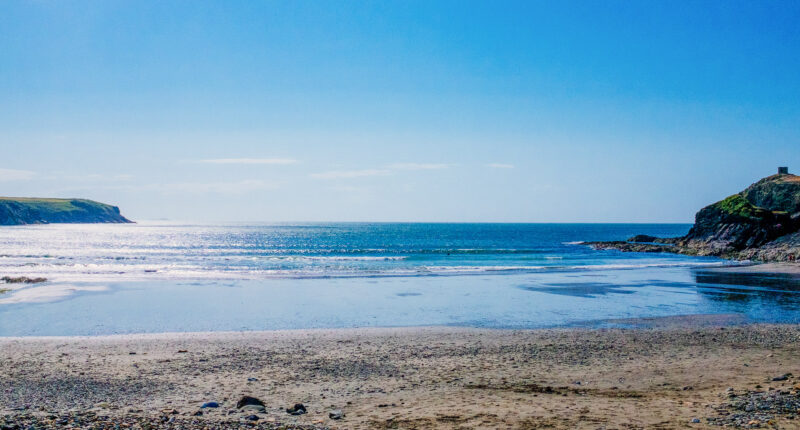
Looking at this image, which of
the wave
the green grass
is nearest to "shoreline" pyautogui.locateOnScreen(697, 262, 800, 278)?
the wave

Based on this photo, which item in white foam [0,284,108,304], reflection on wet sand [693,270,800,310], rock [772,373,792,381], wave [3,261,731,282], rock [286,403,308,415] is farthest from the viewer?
wave [3,261,731,282]

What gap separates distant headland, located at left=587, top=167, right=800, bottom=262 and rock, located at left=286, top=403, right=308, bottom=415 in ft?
200

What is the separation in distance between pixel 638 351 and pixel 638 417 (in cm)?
697

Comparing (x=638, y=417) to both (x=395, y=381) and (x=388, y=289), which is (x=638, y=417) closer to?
(x=395, y=381)

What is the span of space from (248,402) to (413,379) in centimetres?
399

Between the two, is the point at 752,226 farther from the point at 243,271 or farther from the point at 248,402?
the point at 248,402

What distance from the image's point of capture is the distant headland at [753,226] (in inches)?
2376

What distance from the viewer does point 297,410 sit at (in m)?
9.63

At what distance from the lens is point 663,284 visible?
3741 centimetres

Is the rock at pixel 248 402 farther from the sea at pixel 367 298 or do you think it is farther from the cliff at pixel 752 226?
the cliff at pixel 752 226

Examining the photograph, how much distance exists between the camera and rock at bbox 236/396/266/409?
991 centimetres

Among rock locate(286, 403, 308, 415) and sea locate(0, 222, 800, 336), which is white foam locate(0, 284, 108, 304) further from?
rock locate(286, 403, 308, 415)

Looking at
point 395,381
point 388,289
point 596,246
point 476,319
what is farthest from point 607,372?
point 596,246

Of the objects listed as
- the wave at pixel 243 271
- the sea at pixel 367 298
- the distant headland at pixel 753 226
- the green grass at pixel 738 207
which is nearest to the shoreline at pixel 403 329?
the sea at pixel 367 298
